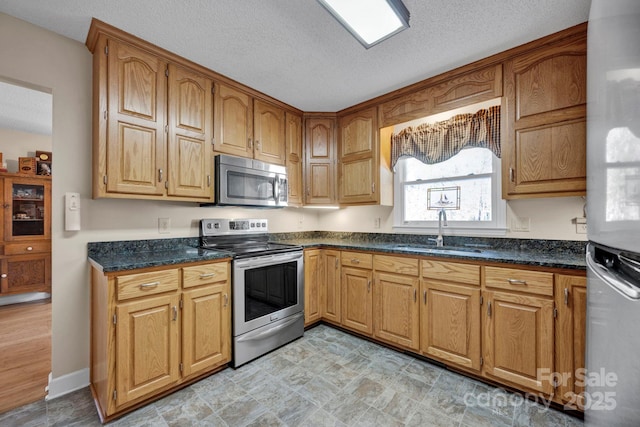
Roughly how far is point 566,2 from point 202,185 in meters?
2.71

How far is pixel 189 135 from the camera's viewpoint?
87.0 inches

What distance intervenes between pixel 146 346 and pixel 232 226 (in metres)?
1.27

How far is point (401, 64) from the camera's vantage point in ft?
7.22

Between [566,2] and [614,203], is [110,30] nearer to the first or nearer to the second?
[614,203]

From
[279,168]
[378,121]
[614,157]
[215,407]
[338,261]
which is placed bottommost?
[215,407]

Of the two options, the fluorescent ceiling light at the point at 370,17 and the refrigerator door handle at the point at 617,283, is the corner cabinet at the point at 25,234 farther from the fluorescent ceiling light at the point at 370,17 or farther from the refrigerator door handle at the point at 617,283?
the refrigerator door handle at the point at 617,283

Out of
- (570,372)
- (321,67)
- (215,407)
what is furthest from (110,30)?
(570,372)

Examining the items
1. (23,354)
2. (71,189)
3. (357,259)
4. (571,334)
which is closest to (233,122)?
(71,189)

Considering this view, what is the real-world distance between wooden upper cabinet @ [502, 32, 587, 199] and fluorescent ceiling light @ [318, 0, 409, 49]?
3.52ft

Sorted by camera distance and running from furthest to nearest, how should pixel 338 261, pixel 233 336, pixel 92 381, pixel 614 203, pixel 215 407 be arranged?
pixel 338 261, pixel 233 336, pixel 92 381, pixel 215 407, pixel 614 203

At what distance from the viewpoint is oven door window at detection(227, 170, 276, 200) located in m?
2.43

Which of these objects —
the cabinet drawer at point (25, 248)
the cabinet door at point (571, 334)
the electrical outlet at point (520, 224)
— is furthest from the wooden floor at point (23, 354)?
the electrical outlet at point (520, 224)

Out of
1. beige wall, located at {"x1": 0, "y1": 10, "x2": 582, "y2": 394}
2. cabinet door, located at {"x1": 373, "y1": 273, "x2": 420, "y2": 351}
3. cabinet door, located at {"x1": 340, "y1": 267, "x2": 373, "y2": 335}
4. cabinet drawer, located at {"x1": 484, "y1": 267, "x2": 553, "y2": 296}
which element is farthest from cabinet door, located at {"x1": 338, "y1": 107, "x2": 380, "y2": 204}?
beige wall, located at {"x1": 0, "y1": 10, "x2": 582, "y2": 394}

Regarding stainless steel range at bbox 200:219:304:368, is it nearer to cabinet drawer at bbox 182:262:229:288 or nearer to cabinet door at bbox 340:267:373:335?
cabinet drawer at bbox 182:262:229:288
